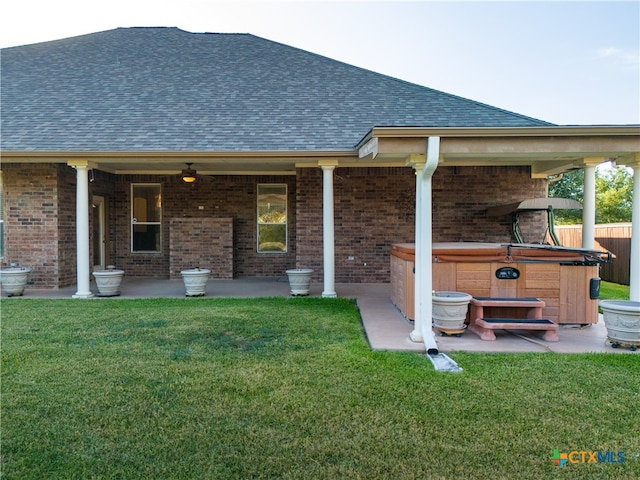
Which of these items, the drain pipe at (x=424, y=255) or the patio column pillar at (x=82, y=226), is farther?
the patio column pillar at (x=82, y=226)

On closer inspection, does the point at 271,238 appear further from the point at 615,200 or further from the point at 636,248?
the point at 615,200

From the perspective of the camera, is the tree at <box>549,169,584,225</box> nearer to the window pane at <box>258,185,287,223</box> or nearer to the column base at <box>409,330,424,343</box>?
the window pane at <box>258,185,287,223</box>

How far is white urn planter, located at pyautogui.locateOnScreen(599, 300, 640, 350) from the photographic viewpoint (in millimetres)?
5234

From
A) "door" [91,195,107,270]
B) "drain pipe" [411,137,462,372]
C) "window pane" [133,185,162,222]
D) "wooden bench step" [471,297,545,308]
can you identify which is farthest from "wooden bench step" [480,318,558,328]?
"door" [91,195,107,270]

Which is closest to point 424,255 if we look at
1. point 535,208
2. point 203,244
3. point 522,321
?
point 522,321

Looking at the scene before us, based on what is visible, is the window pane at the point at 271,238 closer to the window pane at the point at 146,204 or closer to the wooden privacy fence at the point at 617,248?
the window pane at the point at 146,204

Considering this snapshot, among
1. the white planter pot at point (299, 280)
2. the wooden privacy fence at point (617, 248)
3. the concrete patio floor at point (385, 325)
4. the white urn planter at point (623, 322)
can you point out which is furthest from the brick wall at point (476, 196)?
the white urn planter at point (623, 322)

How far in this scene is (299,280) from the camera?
357 inches

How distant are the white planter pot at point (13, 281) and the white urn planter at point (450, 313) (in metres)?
8.09

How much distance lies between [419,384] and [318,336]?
197 cm

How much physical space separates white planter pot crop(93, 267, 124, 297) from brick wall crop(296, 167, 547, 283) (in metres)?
4.47

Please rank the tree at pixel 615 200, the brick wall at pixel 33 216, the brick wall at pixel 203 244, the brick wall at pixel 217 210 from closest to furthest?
1. the brick wall at pixel 33 216
2. the brick wall at pixel 203 244
3. the brick wall at pixel 217 210
4. the tree at pixel 615 200

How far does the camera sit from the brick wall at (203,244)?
38.9 feet

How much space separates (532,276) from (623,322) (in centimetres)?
129
